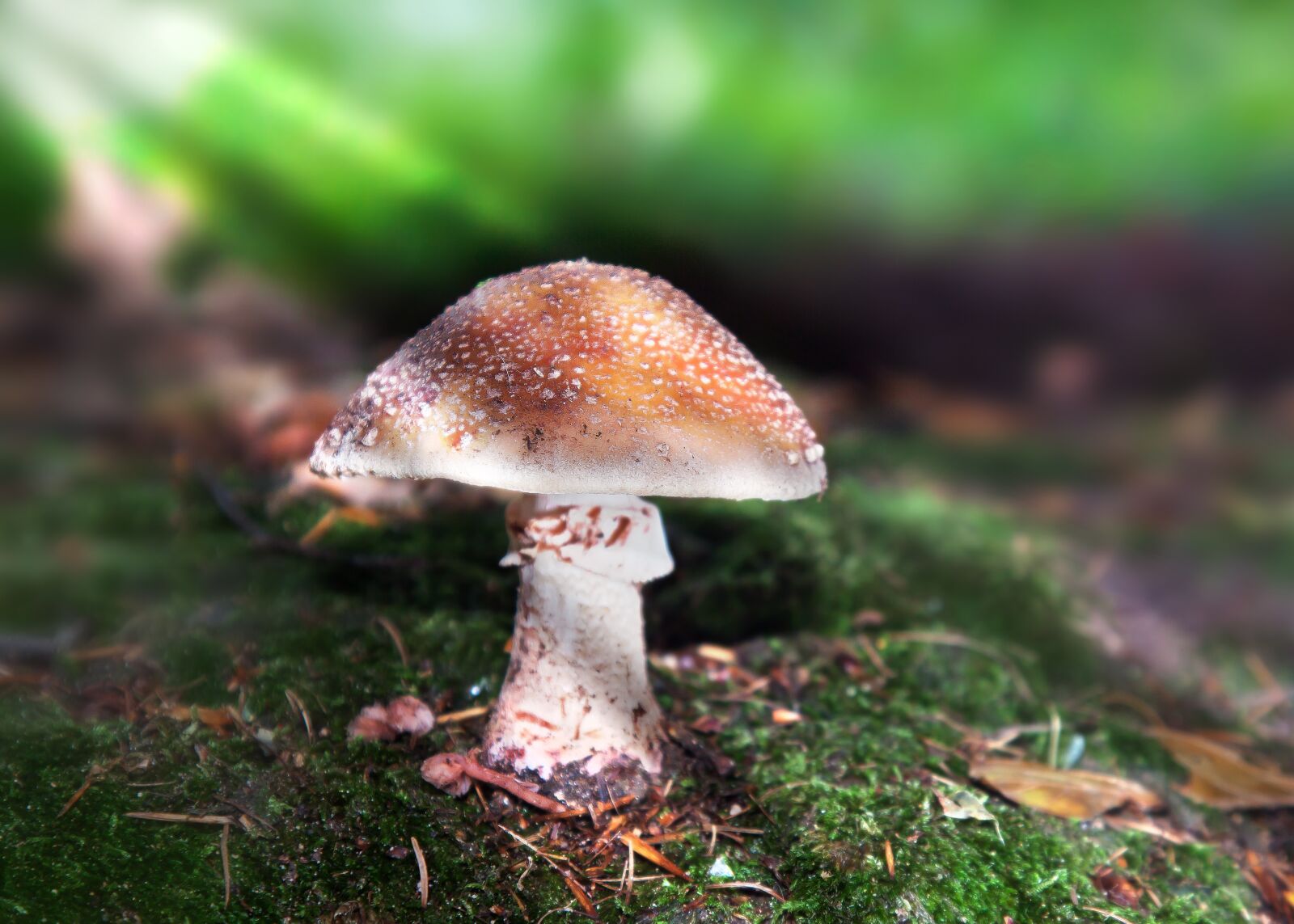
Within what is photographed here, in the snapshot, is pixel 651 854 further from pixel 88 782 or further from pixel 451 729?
pixel 88 782

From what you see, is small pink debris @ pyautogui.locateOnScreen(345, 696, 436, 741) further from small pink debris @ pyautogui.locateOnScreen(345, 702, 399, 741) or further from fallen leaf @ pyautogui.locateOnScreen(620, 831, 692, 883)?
fallen leaf @ pyautogui.locateOnScreen(620, 831, 692, 883)

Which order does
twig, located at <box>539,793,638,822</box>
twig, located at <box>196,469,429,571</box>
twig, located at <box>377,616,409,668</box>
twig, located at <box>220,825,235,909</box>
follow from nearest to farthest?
twig, located at <box>220,825,235,909</box> < twig, located at <box>539,793,638,822</box> < twig, located at <box>377,616,409,668</box> < twig, located at <box>196,469,429,571</box>

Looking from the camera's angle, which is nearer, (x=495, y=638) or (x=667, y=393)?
(x=667, y=393)

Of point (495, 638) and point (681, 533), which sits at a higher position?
point (681, 533)

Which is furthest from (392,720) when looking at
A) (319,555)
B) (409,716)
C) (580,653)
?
(319,555)

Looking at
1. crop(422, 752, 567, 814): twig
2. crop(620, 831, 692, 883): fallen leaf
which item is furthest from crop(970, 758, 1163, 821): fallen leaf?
crop(422, 752, 567, 814): twig

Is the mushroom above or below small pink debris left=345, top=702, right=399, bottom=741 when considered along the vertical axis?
above

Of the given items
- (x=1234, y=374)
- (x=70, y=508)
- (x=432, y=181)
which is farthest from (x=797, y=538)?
(x=70, y=508)

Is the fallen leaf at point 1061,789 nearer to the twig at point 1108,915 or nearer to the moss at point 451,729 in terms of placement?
the moss at point 451,729

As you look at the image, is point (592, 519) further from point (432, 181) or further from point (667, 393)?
point (432, 181)
